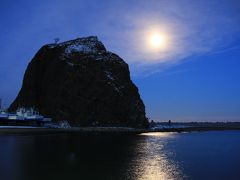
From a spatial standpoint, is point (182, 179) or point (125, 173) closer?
point (182, 179)

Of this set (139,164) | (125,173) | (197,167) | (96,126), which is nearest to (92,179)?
(125,173)

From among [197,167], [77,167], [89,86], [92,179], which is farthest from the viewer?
[89,86]

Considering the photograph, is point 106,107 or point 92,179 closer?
point 92,179

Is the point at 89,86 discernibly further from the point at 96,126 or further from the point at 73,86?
the point at 96,126

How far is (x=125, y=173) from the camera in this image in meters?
40.3

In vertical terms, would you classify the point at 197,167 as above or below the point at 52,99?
below

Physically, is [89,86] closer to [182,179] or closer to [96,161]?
[96,161]

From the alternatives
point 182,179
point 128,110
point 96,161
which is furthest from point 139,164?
point 128,110

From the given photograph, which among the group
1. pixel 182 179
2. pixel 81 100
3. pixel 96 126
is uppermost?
pixel 81 100

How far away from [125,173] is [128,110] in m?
158

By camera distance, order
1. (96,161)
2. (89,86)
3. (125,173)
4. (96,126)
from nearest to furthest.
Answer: (125,173), (96,161), (96,126), (89,86)

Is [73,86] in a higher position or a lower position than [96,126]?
higher

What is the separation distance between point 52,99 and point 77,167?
15471 cm

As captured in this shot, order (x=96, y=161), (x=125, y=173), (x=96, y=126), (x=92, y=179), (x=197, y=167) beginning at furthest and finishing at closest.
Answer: (x=96, y=126) < (x=96, y=161) < (x=197, y=167) < (x=125, y=173) < (x=92, y=179)
